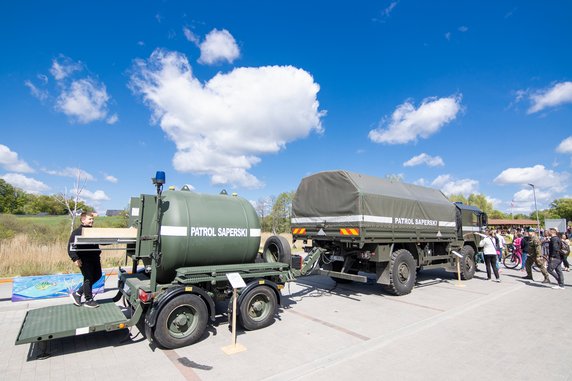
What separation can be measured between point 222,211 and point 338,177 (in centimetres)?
382

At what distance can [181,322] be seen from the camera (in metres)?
4.88

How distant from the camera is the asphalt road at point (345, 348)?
13.0 ft

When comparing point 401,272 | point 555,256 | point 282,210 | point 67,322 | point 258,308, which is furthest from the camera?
point 282,210

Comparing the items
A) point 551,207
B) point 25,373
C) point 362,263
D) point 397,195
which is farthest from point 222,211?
point 551,207

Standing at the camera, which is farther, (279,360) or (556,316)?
(556,316)

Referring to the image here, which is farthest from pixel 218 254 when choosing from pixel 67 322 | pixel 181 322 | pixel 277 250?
pixel 67 322

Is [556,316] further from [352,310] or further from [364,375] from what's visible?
[364,375]

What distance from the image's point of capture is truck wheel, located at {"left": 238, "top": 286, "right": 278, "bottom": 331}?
18.0ft

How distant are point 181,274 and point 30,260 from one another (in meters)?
9.36

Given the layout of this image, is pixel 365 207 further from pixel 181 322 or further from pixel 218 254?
pixel 181 322

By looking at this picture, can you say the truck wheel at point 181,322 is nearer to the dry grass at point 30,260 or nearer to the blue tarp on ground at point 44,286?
the blue tarp on ground at point 44,286

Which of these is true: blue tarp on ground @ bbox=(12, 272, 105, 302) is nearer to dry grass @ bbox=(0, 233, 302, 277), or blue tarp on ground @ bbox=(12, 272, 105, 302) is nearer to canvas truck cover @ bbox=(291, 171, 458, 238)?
dry grass @ bbox=(0, 233, 302, 277)

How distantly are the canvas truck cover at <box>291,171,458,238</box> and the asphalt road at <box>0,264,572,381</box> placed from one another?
203 centimetres

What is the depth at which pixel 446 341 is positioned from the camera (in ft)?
16.8
